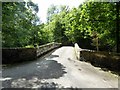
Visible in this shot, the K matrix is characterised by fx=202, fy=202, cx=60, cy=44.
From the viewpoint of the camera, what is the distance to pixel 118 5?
14.6m

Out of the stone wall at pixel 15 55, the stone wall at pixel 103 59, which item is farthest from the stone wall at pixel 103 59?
the stone wall at pixel 15 55

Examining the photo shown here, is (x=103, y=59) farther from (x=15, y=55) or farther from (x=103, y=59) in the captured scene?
(x=15, y=55)

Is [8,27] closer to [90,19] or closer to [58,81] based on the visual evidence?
[90,19]

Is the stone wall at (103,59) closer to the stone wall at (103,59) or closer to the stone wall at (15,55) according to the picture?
the stone wall at (103,59)

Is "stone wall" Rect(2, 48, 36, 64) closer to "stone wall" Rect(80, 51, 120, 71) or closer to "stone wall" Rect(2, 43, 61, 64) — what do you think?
"stone wall" Rect(2, 43, 61, 64)

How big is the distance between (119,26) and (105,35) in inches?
59.9

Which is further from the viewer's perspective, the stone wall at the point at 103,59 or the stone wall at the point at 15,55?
the stone wall at the point at 15,55

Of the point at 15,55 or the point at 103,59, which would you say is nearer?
the point at 103,59

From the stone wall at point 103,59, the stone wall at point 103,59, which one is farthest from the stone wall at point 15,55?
the stone wall at point 103,59

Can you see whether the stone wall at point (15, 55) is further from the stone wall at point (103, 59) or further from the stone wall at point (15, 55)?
the stone wall at point (103, 59)

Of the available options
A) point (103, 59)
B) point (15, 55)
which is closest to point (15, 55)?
point (15, 55)

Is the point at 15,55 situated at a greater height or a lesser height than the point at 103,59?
greater

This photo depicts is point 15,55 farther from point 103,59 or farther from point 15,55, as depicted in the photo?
point 103,59

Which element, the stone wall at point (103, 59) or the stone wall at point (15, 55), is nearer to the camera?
the stone wall at point (103, 59)
